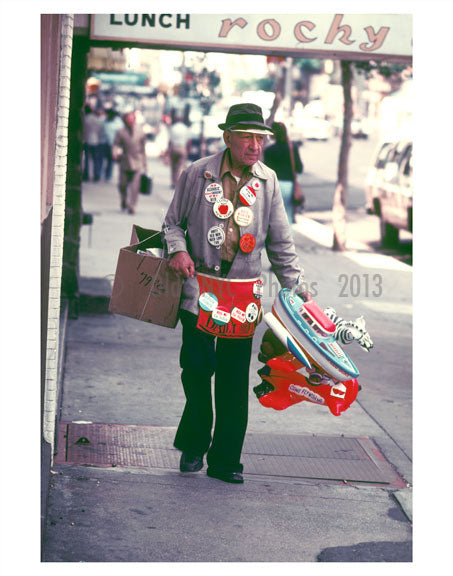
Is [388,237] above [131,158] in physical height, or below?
below

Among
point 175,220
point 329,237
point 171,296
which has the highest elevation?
point 175,220

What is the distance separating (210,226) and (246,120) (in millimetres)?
538

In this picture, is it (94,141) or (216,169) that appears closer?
(216,169)

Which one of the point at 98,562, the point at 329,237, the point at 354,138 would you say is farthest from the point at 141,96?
the point at 98,562

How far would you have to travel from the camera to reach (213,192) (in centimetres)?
468

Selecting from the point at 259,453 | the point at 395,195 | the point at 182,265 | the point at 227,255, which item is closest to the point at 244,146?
the point at 227,255

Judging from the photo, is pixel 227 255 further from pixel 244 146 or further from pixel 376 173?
pixel 376 173

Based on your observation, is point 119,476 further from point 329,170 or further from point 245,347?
point 329,170

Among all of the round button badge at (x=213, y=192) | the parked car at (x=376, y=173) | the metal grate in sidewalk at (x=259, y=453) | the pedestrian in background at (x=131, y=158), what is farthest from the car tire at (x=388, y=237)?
the round button badge at (x=213, y=192)

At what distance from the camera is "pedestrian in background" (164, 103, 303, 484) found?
466cm

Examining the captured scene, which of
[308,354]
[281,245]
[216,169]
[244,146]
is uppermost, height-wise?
[244,146]

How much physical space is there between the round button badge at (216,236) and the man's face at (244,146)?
0.33 m

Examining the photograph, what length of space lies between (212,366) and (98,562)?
4.24 ft

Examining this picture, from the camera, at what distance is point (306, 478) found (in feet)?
17.1
